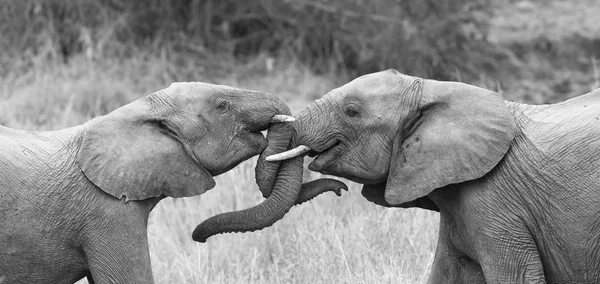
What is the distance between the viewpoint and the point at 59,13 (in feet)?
48.3

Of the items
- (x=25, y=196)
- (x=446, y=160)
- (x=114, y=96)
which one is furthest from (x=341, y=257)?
(x=114, y=96)

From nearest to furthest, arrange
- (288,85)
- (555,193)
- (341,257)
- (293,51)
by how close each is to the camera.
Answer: (555,193), (341,257), (288,85), (293,51)

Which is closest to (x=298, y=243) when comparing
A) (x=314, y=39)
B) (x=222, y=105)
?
(x=222, y=105)

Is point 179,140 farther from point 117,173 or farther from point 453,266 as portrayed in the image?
point 453,266

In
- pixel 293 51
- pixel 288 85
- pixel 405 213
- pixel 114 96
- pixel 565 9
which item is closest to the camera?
pixel 405 213

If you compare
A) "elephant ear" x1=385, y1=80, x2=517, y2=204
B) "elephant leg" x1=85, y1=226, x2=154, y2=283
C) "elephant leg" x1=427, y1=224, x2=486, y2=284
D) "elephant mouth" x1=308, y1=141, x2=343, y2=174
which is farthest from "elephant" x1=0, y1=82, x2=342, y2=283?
"elephant leg" x1=427, y1=224, x2=486, y2=284

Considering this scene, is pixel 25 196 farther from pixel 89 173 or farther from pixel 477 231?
pixel 477 231

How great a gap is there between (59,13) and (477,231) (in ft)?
32.4

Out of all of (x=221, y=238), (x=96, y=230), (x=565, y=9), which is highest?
(x=96, y=230)

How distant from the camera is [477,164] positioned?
596 centimetres

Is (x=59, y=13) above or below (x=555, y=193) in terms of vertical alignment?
below

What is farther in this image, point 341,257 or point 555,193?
point 341,257

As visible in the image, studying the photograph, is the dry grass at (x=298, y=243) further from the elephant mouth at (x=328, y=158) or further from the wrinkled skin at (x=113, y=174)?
the wrinkled skin at (x=113, y=174)

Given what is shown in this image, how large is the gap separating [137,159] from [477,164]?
5.91 ft
